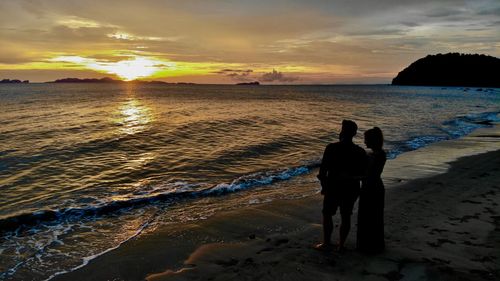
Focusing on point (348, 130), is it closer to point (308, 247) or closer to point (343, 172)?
point (343, 172)

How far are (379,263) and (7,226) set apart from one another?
8.50 metres

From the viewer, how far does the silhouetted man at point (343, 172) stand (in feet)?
20.6

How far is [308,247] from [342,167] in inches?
68.3

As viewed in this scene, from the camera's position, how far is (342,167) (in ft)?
20.9

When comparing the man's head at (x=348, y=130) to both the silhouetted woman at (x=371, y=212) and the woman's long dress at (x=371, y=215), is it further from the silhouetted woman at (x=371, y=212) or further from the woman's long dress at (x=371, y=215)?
the woman's long dress at (x=371, y=215)

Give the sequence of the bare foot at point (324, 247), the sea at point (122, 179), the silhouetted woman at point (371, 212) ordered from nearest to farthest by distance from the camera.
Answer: the silhouetted woman at point (371, 212), the bare foot at point (324, 247), the sea at point (122, 179)

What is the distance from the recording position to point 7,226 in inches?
351

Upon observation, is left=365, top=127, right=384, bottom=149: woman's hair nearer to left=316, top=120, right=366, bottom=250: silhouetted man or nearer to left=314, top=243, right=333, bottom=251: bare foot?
left=316, top=120, right=366, bottom=250: silhouetted man

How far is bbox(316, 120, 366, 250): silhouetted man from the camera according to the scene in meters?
6.28

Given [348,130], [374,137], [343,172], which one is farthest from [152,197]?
[374,137]

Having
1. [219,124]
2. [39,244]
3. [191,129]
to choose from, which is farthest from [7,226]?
[219,124]

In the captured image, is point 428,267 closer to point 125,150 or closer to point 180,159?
point 180,159

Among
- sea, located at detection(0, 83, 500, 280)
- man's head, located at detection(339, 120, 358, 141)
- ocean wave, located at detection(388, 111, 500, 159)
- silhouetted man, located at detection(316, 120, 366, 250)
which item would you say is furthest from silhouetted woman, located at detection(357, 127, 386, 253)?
ocean wave, located at detection(388, 111, 500, 159)

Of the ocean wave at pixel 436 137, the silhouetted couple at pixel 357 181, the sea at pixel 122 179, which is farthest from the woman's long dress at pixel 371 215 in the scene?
the ocean wave at pixel 436 137
